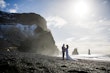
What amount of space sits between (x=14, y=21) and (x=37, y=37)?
93.5 feet

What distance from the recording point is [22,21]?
100m

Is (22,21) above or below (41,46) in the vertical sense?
above

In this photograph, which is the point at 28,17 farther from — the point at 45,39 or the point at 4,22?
the point at 45,39

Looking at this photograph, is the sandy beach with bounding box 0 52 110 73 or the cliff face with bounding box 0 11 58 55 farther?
the cliff face with bounding box 0 11 58 55

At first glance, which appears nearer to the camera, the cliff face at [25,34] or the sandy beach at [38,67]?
the sandy beach at [38,67]

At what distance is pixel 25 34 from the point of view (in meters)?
86.5

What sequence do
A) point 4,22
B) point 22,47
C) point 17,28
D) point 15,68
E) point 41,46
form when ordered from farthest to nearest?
point 4,22 → point 17,28 → point 41,46 → point 22,47 → point 15,68

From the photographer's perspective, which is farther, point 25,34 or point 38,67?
point 25,34

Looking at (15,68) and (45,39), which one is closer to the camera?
(15,68)

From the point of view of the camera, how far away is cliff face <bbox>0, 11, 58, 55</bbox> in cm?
7218

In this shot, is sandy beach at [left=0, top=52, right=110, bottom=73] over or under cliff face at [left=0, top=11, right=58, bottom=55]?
under

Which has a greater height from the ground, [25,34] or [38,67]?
[25,34]

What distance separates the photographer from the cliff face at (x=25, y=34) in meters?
72.2

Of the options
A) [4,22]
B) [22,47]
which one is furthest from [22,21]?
[22,47]
